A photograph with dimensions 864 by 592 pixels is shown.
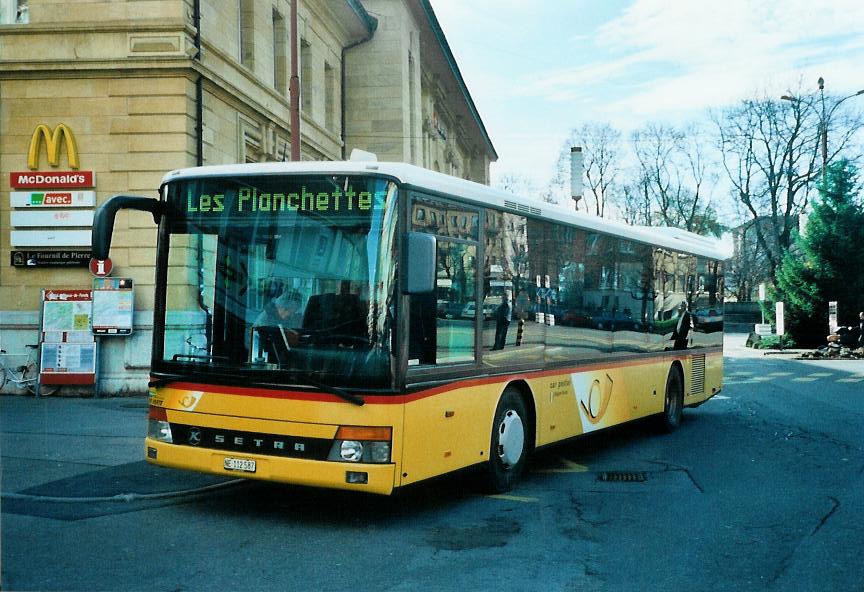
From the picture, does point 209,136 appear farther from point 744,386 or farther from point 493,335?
point 744,386

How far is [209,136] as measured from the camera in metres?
18.1

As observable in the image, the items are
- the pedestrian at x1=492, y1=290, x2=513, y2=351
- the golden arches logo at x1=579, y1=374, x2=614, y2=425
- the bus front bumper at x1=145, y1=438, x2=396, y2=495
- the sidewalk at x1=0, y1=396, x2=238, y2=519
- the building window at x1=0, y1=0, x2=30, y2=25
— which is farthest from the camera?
the building window at x1=0, y1=0, x2=30, y2=25

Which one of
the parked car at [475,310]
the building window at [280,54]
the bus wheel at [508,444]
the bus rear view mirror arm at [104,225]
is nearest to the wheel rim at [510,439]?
the bus wheel at [508,444]

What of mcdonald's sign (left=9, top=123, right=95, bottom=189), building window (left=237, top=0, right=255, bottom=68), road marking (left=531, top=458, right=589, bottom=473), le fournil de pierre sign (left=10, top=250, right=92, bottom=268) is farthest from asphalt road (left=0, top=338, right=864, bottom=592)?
building window (left=237, top=0, right=255, bottom=68)

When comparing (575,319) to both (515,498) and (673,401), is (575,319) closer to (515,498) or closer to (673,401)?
(515,498)

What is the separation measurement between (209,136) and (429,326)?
1216 cm

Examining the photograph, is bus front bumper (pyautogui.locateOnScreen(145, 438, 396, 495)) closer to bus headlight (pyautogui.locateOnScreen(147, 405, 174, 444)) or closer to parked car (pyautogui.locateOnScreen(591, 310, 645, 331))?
bus headlight (pyautogui.locateOnScreen(147, 405, 174, 444))

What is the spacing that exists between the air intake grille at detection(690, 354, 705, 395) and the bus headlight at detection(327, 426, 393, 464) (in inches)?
350

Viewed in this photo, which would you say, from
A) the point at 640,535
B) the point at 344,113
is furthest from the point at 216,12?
the point at 640,535

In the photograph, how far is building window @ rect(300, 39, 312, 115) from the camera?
25625mm

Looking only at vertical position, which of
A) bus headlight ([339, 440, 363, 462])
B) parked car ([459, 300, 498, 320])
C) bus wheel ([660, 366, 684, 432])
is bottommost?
bus wheel ([660, 366, 684, 432])

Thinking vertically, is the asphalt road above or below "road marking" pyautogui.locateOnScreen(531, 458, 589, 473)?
above

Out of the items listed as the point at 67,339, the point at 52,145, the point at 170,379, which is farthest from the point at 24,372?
the point at 170,379

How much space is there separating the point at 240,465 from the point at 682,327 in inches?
345
